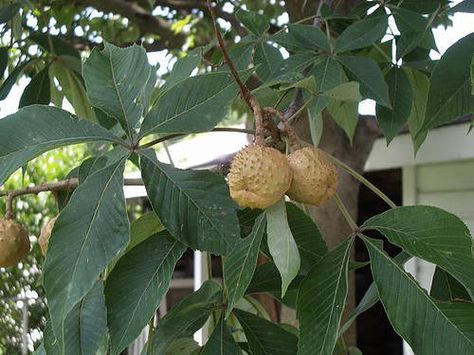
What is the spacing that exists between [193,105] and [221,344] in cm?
39

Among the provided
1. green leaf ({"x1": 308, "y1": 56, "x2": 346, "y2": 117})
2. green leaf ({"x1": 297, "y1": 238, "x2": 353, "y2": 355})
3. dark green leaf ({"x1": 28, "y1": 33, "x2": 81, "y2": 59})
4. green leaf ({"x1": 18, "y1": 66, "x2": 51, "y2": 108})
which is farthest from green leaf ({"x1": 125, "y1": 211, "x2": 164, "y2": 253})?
dark green leaf ({"x1": 28, "y1": 33, "x2": 81, "y2": 59})

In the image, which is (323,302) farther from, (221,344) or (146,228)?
(146,228)

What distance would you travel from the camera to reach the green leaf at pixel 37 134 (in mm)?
949

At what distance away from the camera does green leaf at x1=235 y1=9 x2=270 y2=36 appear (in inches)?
64.3

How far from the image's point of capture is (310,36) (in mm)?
1465

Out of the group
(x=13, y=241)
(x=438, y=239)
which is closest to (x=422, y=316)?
(x=438, y=239)

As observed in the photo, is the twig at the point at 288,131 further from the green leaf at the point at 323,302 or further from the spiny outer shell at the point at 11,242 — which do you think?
the spiny outer shell at the point at 11,242

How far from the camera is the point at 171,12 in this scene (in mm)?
4066

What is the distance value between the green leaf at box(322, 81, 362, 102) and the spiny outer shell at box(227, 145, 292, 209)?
17cm

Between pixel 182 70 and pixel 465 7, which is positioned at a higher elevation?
pixel 465 7

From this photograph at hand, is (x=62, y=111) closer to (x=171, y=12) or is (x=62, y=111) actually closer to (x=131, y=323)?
(x=131, y=323)

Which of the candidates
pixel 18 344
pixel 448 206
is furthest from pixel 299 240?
pixel 18 344

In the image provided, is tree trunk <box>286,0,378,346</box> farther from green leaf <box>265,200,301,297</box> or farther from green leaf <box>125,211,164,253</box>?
green leaf <box>265,200,301,297</box>

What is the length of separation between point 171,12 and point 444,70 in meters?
2.95
